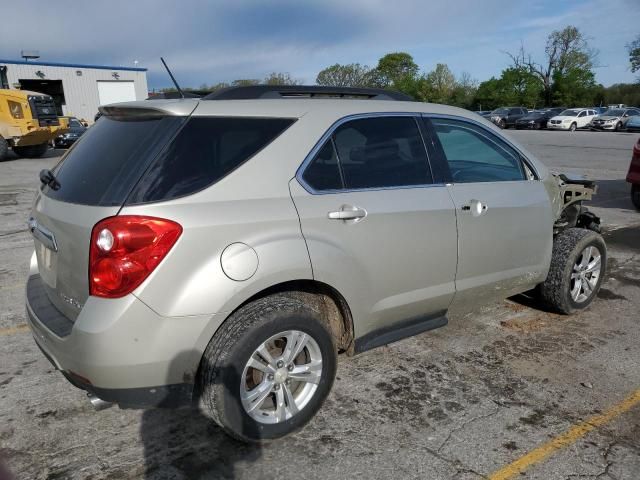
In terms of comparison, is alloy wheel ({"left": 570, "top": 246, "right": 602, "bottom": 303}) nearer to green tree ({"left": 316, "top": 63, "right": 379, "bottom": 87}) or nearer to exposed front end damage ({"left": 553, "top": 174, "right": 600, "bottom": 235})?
exposed front end damage ({"left": 553, "top": 174, "right": 600, "bottom": 235})

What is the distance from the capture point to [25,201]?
10.6m

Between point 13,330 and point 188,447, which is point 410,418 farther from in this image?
point 13,330

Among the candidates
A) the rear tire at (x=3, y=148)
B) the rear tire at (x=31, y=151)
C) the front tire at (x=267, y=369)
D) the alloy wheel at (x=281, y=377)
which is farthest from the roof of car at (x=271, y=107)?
the rear tire at (x=31, y=151)

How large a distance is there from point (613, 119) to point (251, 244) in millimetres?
38520

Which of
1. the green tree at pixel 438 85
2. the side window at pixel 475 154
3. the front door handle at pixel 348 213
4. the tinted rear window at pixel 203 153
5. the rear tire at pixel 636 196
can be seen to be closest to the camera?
the tinted rear window at pixel 203 153

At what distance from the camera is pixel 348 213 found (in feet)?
9.31

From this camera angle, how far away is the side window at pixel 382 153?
9.86 ft

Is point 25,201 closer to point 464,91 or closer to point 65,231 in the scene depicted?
point 65,231

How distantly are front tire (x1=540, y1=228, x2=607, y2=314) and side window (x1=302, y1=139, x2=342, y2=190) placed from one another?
2.31 m

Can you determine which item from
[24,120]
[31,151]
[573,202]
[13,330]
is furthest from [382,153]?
[31,151]

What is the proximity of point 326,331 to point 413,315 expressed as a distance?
0.76 metres

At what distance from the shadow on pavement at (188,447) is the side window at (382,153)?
1293 millimetres

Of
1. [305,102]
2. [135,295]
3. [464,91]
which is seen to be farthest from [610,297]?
[464,91]

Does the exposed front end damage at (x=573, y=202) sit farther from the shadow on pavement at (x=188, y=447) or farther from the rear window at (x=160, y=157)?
the shadow on pavement at (x=188, y=447)
